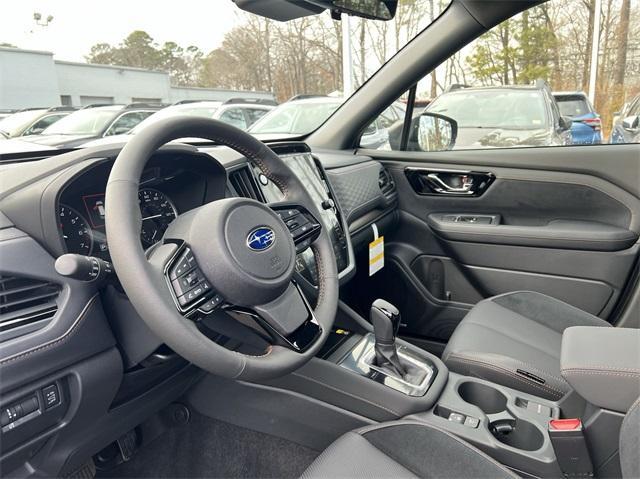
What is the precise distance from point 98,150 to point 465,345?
4.05 feet

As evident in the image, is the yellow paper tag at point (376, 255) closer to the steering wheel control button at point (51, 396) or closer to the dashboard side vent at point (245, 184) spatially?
the dashboard side vent at point (245, 184)

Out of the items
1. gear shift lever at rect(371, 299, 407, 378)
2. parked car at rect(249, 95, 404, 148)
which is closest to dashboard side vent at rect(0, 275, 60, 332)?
gear shift lever at rect(371, 299, 407, 378)

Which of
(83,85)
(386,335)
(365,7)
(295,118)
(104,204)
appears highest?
(83,85)

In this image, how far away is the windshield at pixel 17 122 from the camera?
8.86 feet

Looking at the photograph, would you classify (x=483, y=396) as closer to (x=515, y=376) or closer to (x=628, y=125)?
(x=515, y=376)

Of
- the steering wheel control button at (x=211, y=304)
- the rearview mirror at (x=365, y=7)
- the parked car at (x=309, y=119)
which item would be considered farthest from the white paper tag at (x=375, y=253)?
the steering wheel control button at (x=211, y=304)

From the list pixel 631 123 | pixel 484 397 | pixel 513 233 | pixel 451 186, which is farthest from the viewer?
pixel 451 186

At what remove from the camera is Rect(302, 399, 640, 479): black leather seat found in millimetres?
1110

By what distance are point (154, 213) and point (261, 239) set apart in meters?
0.36

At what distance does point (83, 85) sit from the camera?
10.7 m

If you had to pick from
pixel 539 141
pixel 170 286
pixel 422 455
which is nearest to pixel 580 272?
pixel 539 141

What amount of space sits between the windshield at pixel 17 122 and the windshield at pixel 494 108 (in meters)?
2.10

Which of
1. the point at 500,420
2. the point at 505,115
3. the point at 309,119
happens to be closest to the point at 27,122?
the point at 309,119

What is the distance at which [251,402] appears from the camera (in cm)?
155
